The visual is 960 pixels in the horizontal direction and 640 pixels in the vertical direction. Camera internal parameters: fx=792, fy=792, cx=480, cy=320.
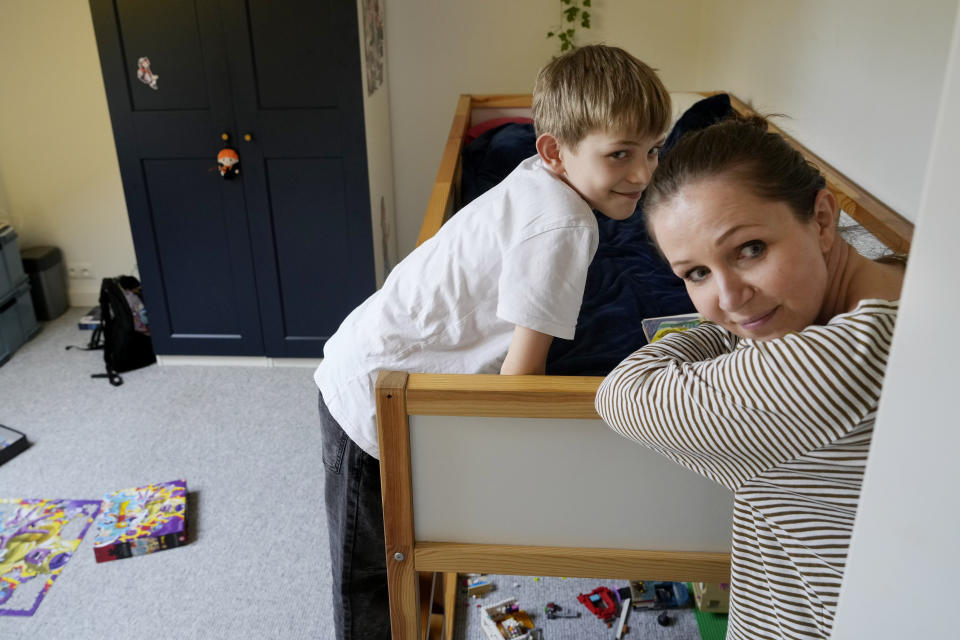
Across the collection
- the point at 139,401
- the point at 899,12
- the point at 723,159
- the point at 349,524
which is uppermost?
the point at 899,12

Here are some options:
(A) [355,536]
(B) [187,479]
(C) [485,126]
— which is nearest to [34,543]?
(B) [187,479]

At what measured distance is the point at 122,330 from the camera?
3.01m

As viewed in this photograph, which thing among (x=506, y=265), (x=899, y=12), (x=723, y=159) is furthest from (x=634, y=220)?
(x=723, y=159)

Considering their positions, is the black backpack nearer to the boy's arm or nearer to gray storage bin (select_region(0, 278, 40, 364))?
gray storage bin (select_region(0, 278, 40, 364))

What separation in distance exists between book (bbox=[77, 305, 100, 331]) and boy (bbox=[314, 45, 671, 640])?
2428mm

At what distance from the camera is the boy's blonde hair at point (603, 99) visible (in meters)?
1.15

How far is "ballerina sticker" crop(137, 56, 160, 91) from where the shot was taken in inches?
103

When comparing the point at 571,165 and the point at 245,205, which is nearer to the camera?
the point at 571,165

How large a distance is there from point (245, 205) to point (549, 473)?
2.03 metres

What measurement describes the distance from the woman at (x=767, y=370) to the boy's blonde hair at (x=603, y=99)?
32 cm

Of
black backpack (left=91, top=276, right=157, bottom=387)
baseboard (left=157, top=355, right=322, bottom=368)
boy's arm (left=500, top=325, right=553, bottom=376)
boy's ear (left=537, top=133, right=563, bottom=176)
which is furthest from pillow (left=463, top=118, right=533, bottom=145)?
boy's arm (left=500, top=325, right=553, bottom=376)

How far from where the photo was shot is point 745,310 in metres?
0.78

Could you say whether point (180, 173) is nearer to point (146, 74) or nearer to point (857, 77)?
point (146, 74)

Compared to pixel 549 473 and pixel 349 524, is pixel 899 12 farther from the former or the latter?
pixel 349 524
